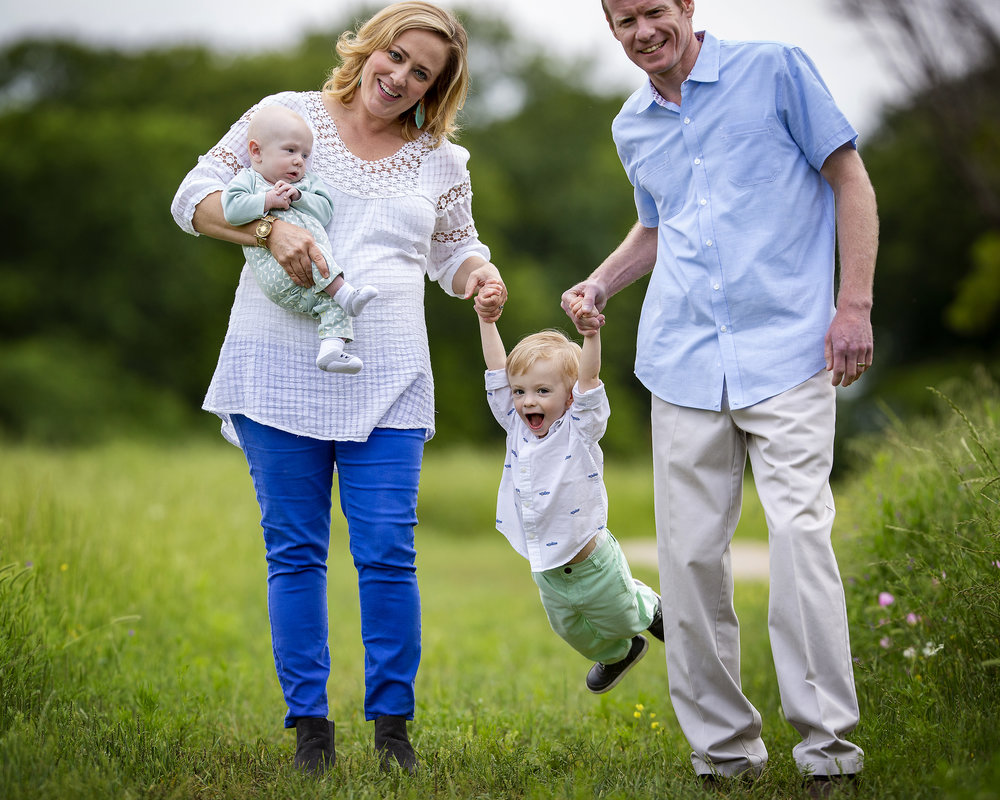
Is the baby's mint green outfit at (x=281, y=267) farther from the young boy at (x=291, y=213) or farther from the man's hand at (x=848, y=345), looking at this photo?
the man's hand at (x=848, y=345)

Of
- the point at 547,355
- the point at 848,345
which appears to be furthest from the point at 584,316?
the point at 848,345

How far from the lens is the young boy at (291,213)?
123 inches

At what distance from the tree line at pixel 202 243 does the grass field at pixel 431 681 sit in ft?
49.1

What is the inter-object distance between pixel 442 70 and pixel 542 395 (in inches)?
41.1

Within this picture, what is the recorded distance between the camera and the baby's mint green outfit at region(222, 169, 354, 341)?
3.15m

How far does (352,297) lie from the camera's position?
10.2 feet

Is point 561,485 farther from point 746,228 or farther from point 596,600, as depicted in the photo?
point 746,228

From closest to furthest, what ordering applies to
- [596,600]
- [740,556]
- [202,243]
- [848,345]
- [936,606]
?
[848,345]
[596,600]
[936,606]
[740,556]
[202,243]

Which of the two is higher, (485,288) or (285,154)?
(285,154)

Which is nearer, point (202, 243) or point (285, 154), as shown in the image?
point (285, 154)

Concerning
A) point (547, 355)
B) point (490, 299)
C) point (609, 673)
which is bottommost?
point (609, 673)

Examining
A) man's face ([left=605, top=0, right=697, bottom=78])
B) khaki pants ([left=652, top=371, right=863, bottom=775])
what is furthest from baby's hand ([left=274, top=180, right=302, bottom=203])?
khaki pants ([left=652, top=371, right=863, bottom=775])

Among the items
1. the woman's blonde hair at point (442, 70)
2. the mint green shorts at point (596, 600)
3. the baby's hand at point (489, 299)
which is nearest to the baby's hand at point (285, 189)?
the woman's blonde hair at point (442, 70)

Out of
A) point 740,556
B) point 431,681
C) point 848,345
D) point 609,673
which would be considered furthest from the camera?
point 740,556
